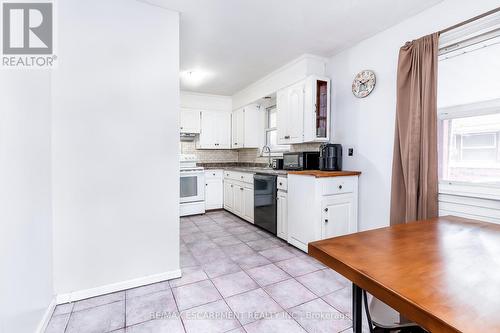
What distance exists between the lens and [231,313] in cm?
180

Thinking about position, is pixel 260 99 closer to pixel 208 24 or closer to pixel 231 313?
pixel 208 24

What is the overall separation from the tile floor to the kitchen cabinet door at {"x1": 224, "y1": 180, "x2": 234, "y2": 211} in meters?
1.96

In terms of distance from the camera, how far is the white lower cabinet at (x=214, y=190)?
5008 millimetres

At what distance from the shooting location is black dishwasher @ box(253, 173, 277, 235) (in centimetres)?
347

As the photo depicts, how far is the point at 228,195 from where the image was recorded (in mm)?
4922

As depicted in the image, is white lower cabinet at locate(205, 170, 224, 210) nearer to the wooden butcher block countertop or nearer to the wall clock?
the wooden butcher block countertop

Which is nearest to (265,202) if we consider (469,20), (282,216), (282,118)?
(282,216)

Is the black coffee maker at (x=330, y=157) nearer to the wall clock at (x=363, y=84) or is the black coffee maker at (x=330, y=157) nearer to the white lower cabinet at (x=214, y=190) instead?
the wall clock at (x=363, y=84)

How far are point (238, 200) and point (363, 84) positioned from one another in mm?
2720

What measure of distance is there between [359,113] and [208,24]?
1.98 meters

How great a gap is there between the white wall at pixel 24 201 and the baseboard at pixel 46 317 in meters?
0.03

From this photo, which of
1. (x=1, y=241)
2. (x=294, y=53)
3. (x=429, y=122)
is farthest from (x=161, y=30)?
(x=429, y=122)

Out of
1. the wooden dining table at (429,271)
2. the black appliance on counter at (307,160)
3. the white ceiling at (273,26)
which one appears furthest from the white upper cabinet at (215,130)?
A: the wooden dining table at (429,271)

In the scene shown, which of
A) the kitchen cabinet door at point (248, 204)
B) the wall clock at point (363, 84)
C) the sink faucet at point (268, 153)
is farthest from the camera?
the sink faucet at point (268, 153)
